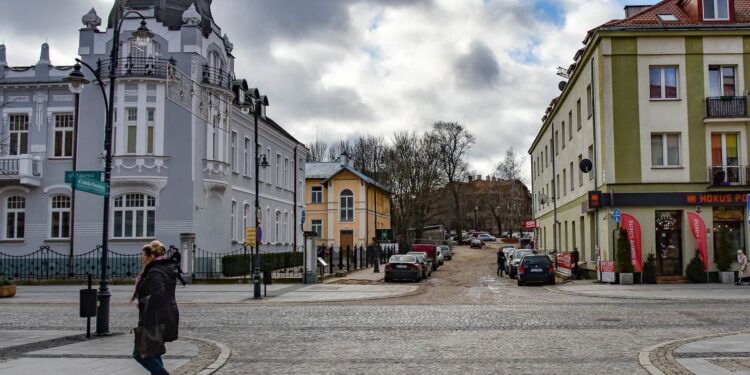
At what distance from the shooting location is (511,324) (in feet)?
53.1

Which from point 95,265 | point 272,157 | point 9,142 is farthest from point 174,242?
point 272,157

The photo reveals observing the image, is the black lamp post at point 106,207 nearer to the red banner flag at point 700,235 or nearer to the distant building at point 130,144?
the distant building at point 130,144

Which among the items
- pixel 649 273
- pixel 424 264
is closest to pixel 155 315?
pixel 649 273

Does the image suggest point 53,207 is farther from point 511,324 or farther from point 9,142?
point 511,324

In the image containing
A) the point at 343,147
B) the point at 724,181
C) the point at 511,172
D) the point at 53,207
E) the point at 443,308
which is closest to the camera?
the point at 443,308

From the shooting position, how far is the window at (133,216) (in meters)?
34.4

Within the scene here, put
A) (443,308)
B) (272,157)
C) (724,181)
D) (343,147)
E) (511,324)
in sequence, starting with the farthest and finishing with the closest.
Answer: (343,147) → (272,157) → (724,181) → (443,308) → (511,324)

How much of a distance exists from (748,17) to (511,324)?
24662 mm

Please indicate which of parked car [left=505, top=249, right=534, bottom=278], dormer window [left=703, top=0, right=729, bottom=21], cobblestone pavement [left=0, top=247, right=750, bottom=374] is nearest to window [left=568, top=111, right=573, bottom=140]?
parked car [left=505, top=249, right=534, bottom=278]

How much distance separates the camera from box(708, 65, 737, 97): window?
104 ft

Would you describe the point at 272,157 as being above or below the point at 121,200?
above

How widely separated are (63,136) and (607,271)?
2822 cm

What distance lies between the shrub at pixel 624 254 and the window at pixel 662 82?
22.2 feet

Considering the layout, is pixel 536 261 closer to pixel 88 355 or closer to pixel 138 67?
pixel 138 67
